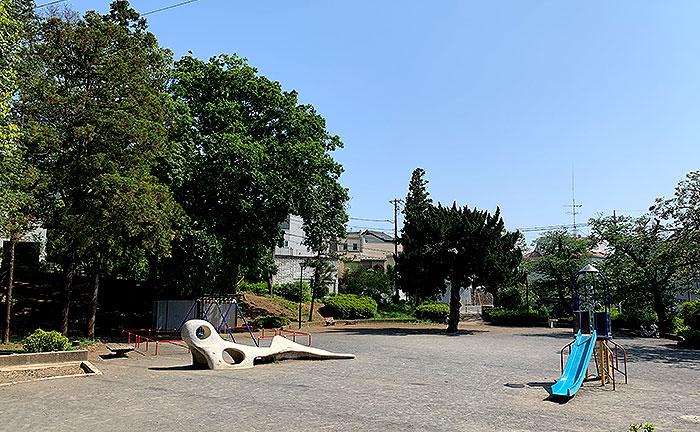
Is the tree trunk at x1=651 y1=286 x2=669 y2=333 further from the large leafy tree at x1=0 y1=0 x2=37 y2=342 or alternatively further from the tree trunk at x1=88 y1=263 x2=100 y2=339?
the large leafy tree at x1=0 y1=0 x2=37 y2=342

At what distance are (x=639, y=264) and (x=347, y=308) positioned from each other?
61.9 ft

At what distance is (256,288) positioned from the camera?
4406cm

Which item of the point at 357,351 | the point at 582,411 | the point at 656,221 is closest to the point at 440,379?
the point at 582,411

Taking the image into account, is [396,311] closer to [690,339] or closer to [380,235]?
[690,339]

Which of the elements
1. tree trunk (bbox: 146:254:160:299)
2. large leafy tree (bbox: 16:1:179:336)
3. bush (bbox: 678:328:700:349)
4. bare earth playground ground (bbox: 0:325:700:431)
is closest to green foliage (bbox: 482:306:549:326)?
bush (bbox: 678:328:700:349)

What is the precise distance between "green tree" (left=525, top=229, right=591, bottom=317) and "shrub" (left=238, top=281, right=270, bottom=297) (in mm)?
20791

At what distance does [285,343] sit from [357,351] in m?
4.22

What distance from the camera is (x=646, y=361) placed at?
61.2ft

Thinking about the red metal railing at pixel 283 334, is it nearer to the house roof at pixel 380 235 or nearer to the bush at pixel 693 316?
the bush at pixel 693 316

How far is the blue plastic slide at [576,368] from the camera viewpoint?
38.2 ft

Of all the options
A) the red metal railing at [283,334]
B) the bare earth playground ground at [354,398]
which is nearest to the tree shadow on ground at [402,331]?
the red metal railing at [283,334]

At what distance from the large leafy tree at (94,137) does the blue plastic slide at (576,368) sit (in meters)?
13.6

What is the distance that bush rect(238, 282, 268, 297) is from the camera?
1692 inches

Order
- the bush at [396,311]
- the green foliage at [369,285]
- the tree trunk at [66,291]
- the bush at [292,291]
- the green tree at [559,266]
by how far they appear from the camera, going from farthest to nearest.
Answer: the green foliage at [369,285]
the bush at [292,291]
the bush at [396,311]
the green tree at [559,266]
the tree trunk at [66,291]
